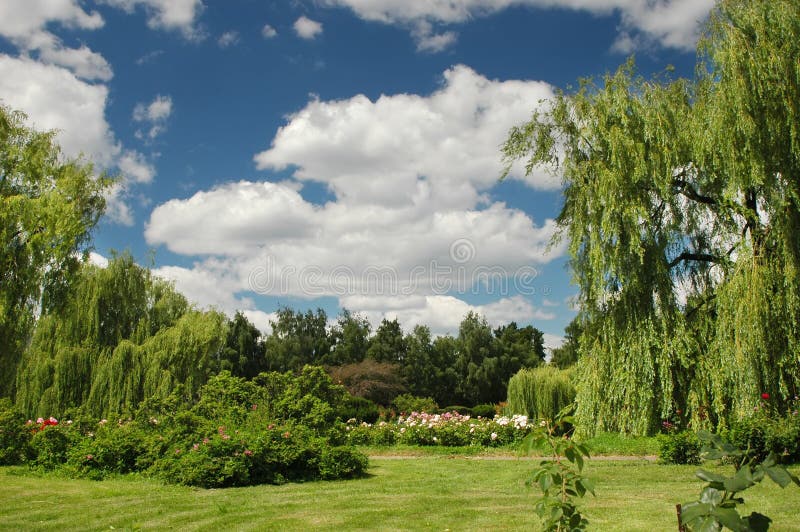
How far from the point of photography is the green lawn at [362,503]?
229 inches

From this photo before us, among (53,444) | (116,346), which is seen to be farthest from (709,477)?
(116,346)

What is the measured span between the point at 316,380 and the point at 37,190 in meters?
8.55

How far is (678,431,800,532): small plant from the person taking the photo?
1.58 meters

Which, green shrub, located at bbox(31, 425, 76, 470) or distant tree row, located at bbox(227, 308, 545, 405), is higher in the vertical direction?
distant tree row, located at bbox(227, 308, 545, 405)

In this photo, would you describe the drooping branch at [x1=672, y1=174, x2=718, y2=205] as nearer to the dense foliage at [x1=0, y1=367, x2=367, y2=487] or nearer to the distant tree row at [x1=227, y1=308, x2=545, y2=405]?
the dense foliage at [x1=0, y1=367, x2=367, y2=487]

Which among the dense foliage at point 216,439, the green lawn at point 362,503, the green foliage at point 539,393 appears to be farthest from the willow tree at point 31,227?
the green foliage at point 539,393

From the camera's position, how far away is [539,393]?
72.9 feet

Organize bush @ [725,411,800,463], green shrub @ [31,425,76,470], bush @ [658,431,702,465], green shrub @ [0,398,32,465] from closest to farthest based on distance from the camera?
bush @ [725,411,800,463], bush @ [658,431,702,465], green shrub @ [31,425,76,470], green shrub @ [0,398,32,465]

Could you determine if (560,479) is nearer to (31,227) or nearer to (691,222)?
(691,222)

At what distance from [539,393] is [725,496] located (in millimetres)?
21375

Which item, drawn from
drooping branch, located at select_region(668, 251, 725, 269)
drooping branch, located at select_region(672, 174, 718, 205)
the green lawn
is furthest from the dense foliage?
drooping branch, located at select_region(672, 174, 718, 205)

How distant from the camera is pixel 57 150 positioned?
49.2ft

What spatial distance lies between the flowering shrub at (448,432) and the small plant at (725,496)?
13.4 meters

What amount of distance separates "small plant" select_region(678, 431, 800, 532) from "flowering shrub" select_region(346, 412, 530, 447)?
1342 centimetres
